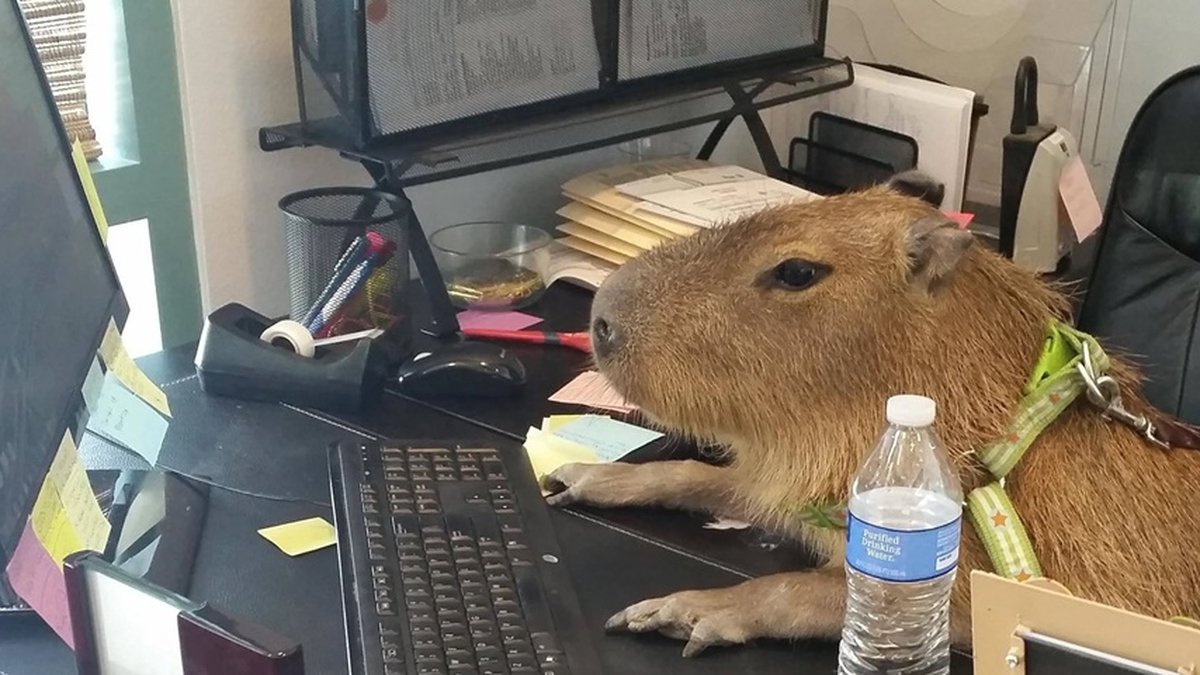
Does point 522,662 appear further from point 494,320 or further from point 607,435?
point 494,320

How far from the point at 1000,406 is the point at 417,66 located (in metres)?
0.88

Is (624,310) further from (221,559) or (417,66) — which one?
(417,66)

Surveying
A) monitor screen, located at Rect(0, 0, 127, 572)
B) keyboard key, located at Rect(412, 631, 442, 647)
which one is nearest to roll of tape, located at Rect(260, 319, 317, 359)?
monitor screen, located at Rect(0, 0, 127, 572)

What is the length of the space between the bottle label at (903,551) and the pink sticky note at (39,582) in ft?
1.87

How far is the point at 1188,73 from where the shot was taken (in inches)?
66.0

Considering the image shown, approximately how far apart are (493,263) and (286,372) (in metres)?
0.45

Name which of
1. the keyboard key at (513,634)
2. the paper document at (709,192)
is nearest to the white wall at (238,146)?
the paper document at (709,192)

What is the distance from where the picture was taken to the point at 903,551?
1.01 m

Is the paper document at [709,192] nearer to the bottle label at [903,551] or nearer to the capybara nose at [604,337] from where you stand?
the capybara nose at [604,337]

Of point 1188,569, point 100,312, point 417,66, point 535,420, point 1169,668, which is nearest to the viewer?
point 1169,668

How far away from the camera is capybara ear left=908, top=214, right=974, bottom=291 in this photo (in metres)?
1.21

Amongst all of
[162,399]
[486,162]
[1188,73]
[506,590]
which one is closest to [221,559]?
[162,399]

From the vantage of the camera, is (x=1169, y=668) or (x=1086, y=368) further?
(x=1086, y=368)

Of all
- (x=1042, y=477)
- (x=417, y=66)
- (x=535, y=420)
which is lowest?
(x=535, y=420)
